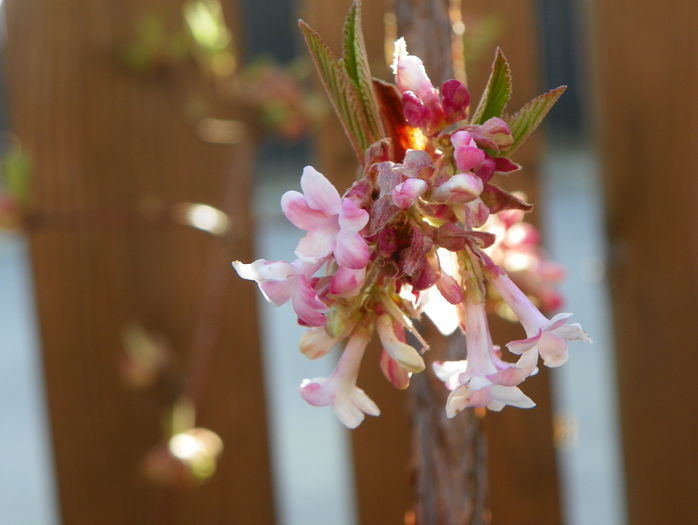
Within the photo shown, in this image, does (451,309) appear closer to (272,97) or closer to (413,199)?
(413,199)

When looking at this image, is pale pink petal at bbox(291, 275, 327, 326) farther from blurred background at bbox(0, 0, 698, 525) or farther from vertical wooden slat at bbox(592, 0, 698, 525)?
vertical wooden slat at bbox(592, 0, 698, 525)

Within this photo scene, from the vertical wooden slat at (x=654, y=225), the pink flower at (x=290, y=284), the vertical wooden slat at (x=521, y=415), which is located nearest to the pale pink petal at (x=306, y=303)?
the pink flower at (x=290, y=284)

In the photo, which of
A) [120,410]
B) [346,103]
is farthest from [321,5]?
[346,103]

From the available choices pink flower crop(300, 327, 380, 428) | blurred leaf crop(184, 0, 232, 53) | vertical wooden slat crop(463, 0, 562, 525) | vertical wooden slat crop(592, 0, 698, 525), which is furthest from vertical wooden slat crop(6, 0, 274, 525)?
pink flower crop(300, 327, 380, 428)

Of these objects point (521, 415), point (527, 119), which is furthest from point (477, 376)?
point (521, 415)

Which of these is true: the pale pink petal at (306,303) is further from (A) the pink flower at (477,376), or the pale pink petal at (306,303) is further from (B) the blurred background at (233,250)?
(B) the blurred background at (233,250)

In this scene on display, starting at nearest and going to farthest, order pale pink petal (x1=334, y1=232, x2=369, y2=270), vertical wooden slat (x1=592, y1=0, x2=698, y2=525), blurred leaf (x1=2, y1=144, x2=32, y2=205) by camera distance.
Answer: pale pink petal (x1=334, y1=232, x2=369, y2=270) < blurred leaf (x1=2, y1=144, x2=32, y2=205) < vertical wooden slat (x1=592, y1=0, x2=698, y2=525)
